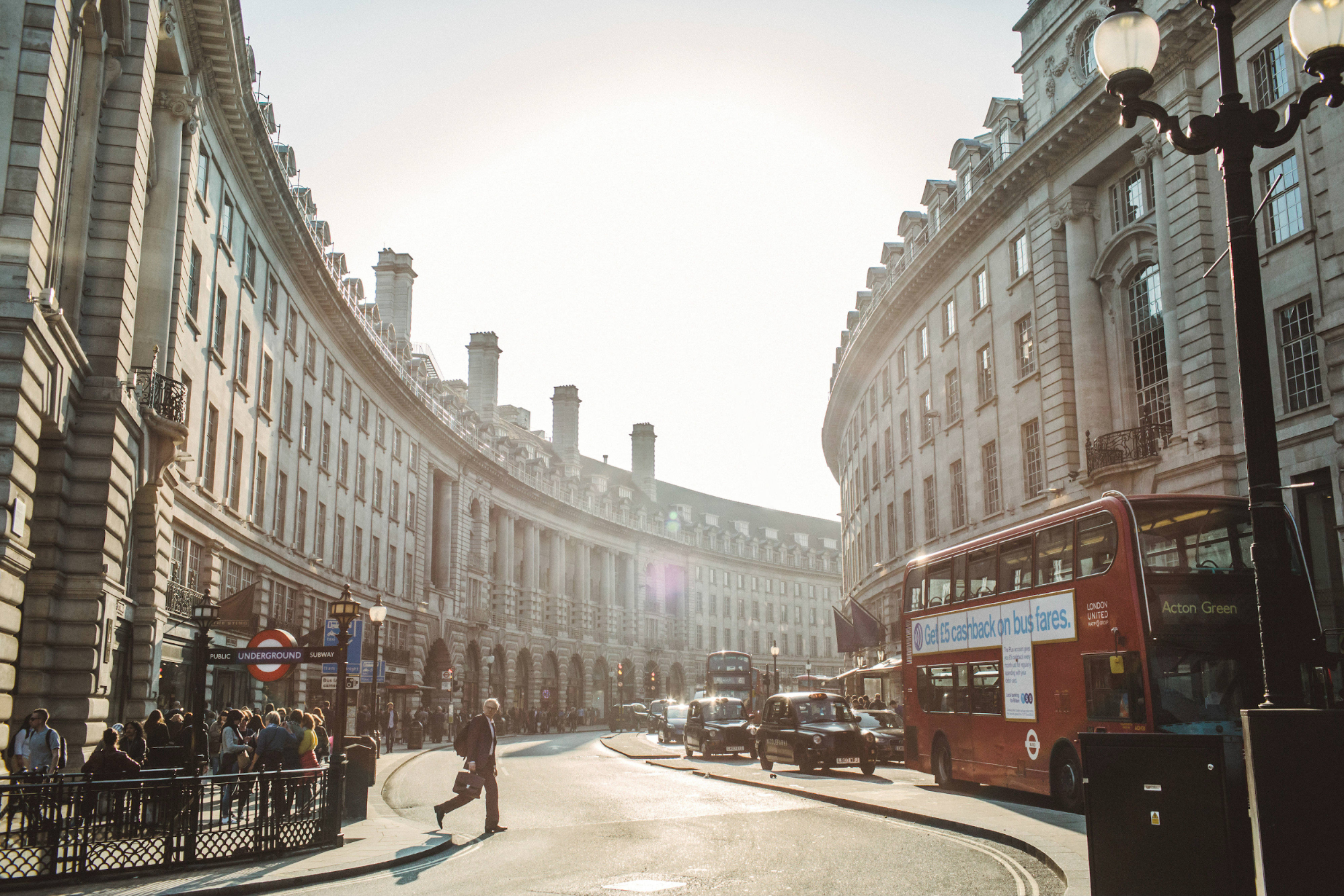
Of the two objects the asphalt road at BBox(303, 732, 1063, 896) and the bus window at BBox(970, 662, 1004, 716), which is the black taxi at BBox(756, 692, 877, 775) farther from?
the bus window at BBox(970, 662, 1004, 716)

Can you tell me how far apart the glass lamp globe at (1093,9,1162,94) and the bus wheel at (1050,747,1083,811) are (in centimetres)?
1148

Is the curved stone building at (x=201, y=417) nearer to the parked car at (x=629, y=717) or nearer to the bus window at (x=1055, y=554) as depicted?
the parked car at (x=629, y=717)

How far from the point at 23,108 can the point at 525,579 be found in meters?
61.0

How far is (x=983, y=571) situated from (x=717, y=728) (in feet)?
55.5

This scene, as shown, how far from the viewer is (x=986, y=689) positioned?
2008 centimetres

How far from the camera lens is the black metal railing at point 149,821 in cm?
1169

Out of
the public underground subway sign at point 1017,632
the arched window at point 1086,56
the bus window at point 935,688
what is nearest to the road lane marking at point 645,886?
the public underground subway sign at point 1017,632

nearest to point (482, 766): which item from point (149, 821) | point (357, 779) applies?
point (357, 779)

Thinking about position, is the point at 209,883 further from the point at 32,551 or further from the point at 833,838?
the point at 32,551

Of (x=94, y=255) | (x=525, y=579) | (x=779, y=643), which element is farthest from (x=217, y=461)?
(x=779, y=643)

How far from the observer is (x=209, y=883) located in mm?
11641

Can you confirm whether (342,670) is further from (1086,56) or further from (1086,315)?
(1086,56)

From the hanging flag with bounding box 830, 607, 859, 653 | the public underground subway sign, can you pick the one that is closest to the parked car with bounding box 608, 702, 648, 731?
the hanging flag with bounding box 830, 607, 859, 653

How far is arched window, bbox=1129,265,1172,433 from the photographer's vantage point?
96.6 ft
